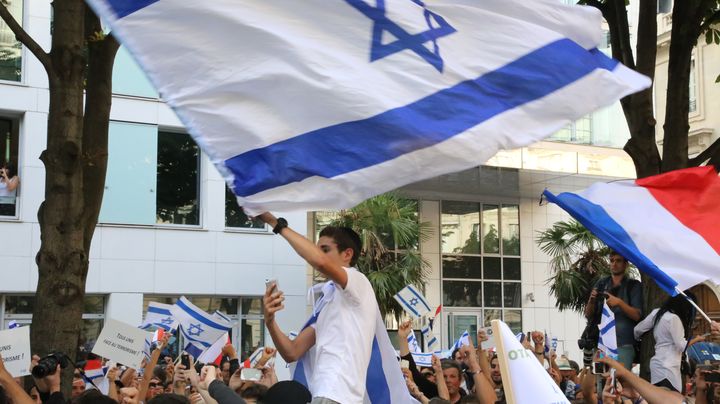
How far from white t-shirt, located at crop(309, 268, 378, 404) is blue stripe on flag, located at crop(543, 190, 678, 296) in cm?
210

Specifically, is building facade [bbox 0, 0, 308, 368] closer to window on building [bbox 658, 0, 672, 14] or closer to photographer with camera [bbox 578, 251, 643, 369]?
window on building [bbox 658, 0, 672, 14]

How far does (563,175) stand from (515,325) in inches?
202

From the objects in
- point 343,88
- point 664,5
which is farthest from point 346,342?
point 664,5

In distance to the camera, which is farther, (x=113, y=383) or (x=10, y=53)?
(x=10, y=53)

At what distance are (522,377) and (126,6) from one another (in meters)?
2.24

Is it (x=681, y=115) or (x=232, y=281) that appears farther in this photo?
(x=232, y=281)

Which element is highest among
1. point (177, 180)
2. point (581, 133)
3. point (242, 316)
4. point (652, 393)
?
point (581, 133)

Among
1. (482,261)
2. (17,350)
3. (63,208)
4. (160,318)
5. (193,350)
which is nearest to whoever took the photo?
(17,350)

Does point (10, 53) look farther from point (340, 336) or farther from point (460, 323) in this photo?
point (340, 336)

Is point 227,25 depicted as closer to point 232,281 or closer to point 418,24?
point 418,24

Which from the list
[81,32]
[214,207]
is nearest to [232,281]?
[214,207]

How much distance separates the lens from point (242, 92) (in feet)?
14.5

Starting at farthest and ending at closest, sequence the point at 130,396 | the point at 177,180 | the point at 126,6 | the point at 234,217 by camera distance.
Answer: the point at 234,217
the point at 177,180
the point at 130,396
the point at 126,6

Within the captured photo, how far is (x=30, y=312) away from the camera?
73.9 feet
